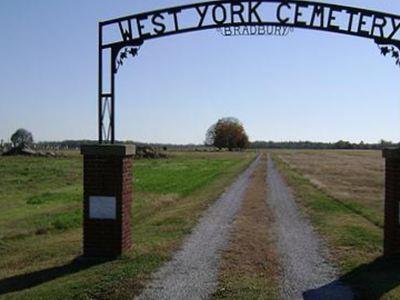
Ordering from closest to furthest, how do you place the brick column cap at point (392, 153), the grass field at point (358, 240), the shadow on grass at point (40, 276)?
the grass field at point (358, 240), the shadow on grass at point (40, 276), the brick column cap at point (392, 153)

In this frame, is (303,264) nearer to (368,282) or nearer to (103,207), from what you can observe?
(368,282)

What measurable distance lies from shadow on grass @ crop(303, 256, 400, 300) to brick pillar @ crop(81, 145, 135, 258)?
11.6 feet

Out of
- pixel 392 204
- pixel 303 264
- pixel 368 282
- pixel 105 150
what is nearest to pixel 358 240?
pixel 392 204

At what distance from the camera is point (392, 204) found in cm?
1025

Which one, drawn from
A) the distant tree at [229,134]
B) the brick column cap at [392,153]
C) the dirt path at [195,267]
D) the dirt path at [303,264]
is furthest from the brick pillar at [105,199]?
the distant tree at [229,134]

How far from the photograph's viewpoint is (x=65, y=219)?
16.5 m

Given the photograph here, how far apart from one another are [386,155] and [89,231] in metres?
5.21

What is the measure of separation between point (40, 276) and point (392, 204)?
19.2 feet

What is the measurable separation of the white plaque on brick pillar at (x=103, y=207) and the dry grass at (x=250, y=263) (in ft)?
6.55

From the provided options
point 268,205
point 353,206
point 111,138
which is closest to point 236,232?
point 111,138

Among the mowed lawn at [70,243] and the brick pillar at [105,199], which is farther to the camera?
the brick pillar at [105,199]

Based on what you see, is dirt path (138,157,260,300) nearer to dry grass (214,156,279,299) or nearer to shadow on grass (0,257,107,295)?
dry grass (214,156,279,299)

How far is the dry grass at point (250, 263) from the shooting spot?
7918 mm

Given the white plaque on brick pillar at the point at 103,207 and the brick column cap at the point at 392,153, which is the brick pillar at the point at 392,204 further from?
the white plaque on brick pillar at the point at 103,207
